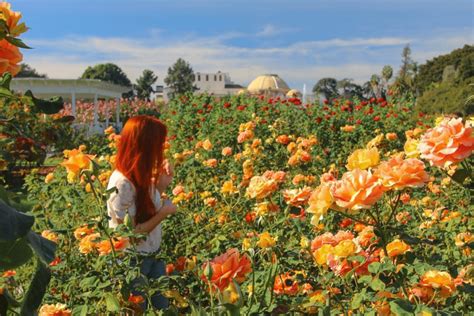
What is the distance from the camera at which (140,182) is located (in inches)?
102

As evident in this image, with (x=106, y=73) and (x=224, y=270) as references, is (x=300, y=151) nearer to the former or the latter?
(x=224, y=270)

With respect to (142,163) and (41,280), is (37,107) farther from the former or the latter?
(142,163)

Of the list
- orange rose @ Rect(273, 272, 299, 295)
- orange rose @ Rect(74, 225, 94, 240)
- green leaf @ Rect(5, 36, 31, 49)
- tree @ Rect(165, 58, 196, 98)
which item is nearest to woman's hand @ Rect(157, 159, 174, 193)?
orange rose @ Rect(74, 225, 94, 240)

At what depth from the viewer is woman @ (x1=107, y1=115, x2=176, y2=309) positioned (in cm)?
256

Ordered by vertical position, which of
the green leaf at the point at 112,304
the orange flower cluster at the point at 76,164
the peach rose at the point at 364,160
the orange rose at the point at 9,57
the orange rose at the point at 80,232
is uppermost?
the orange rose at the point at 9,57

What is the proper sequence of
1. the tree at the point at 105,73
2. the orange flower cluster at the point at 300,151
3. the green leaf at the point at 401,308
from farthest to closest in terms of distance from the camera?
the tree at the point at 105,73 → the orange flower cluster at the point at 300,151 → the green leaf at the point at 401,308

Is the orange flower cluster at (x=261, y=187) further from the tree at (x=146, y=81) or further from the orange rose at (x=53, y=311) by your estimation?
the tree at (x=146, y=81)

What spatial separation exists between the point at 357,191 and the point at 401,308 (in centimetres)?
26

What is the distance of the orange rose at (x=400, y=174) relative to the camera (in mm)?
→ 1349

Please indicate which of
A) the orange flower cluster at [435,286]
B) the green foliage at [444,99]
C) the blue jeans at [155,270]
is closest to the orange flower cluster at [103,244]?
the blue jeans at [155,270]

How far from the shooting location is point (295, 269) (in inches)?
79.3

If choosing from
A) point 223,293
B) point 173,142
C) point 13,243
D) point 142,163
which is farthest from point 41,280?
point 173,142

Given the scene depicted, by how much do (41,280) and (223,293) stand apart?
444 millimetres

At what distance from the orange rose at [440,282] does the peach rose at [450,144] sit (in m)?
0.26
